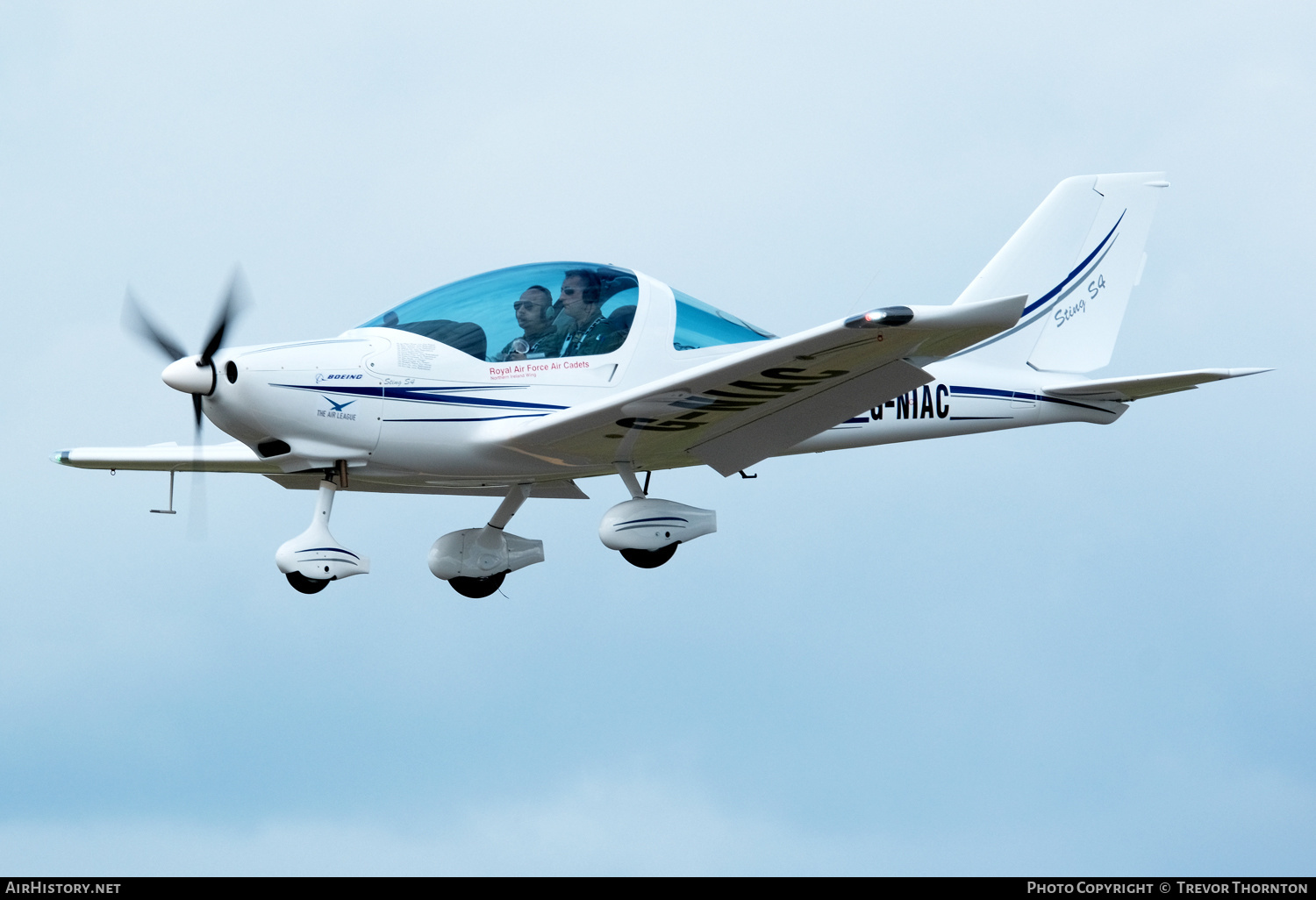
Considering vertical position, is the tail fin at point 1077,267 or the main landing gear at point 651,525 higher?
the tail fin at point 1077,267

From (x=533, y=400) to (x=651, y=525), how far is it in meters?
1.21

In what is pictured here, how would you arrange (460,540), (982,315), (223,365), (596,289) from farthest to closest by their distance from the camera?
(460,540) → (596,289) → (223,365) → (982,315)

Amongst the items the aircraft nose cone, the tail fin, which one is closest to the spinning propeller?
the aircraft nose cone

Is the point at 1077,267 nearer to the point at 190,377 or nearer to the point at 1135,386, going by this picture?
the point at 1135,386

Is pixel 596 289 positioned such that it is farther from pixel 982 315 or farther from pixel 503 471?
pixel 982 315

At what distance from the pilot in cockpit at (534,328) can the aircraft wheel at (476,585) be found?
208 centimetres

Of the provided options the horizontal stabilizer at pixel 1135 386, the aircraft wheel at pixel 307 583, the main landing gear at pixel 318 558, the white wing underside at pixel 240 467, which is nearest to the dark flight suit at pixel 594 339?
the white wing underside at pixel 240 467

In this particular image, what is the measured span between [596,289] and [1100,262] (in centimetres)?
507

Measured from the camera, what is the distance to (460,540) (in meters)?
12.8

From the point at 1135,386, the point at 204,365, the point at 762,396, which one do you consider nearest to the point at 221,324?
the point at 204,365

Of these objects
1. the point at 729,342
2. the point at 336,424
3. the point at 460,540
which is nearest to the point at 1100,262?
the point at 729,342

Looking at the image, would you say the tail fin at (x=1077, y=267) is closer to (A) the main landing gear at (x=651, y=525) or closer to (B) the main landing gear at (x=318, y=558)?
(A) the main landing gear at (x=651, y=525)

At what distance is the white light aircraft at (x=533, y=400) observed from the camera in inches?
426

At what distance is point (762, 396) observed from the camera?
1087 cm
